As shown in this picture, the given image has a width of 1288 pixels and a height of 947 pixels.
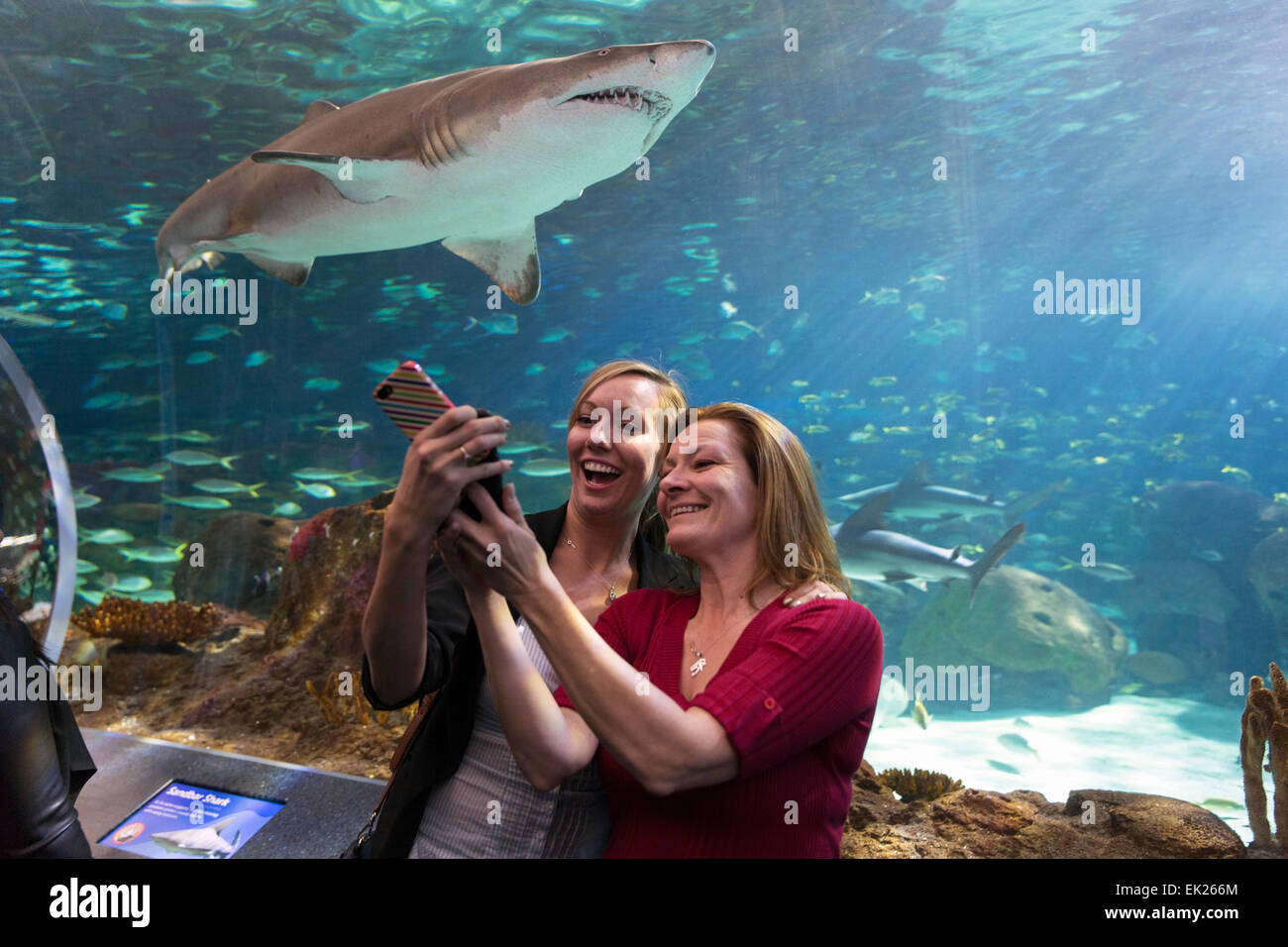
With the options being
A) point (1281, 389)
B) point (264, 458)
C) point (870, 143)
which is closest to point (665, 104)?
point (264, 458)

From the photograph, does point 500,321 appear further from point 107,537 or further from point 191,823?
point 191,823

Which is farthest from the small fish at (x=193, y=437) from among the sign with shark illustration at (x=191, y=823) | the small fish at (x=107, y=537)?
the sign with shark illustration at (x=191, y=823)

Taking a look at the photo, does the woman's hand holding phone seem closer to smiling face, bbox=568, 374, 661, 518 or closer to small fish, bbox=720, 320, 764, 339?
smiling face, bbox=568, 374, 661, 518

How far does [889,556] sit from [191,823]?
7284 mm

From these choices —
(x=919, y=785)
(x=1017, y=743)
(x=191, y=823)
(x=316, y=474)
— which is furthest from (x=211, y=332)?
(x=1017, y=743)

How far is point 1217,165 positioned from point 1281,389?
983 inches

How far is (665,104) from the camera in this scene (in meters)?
2.31

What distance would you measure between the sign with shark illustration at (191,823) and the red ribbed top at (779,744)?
7.49ft

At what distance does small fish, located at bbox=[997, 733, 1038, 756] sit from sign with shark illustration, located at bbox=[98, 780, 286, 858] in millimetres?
10476

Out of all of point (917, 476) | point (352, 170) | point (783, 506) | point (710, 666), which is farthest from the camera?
point (917, 476)

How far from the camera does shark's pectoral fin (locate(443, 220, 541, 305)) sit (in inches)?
120

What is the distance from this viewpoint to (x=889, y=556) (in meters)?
8.41
